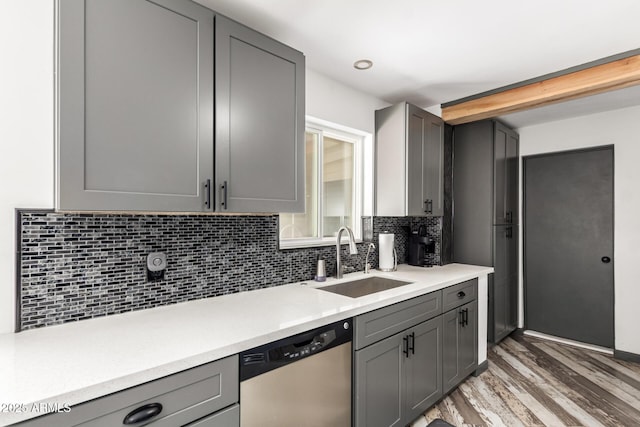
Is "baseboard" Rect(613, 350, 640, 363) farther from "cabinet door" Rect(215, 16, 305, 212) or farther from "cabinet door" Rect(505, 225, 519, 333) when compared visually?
"cabinet door" Rect(215, 16, 305, 212)

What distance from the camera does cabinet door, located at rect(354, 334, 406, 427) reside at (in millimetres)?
1690

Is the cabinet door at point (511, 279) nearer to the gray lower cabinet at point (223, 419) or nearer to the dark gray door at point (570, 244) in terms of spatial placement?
the dark gray door at point (570, 244)

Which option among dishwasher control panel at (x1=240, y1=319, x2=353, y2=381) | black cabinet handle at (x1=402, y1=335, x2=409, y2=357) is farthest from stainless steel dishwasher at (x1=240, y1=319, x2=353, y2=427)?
black cabinet handle at (x1=402, y1=335, x2=409, y2=357)

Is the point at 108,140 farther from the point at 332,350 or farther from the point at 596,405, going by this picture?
the point at 596,405

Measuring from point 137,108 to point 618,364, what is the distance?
4268 millimetres

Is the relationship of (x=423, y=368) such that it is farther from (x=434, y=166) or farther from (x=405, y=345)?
(x=434, y=166)

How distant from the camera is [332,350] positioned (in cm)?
156

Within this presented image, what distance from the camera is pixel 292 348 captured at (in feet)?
4.55

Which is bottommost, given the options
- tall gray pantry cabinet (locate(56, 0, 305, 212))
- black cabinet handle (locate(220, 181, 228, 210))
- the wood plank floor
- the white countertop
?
the wood plank floor

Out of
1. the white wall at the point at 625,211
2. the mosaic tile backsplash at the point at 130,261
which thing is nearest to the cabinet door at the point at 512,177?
the white wall at the point at 625,211

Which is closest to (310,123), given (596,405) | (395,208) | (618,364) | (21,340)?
(395,208)

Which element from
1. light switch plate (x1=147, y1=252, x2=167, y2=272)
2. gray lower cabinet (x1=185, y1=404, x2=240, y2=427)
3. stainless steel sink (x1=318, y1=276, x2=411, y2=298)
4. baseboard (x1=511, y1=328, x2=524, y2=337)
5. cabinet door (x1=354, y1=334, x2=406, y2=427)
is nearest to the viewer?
gray lower cabinet (x1=185, y1=404, x2=240, y2=427)

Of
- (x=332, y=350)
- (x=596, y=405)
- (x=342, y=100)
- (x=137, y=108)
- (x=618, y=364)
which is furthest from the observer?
(x=618, y=364)

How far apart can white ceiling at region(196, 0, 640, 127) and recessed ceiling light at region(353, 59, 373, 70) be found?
1.8 inches
